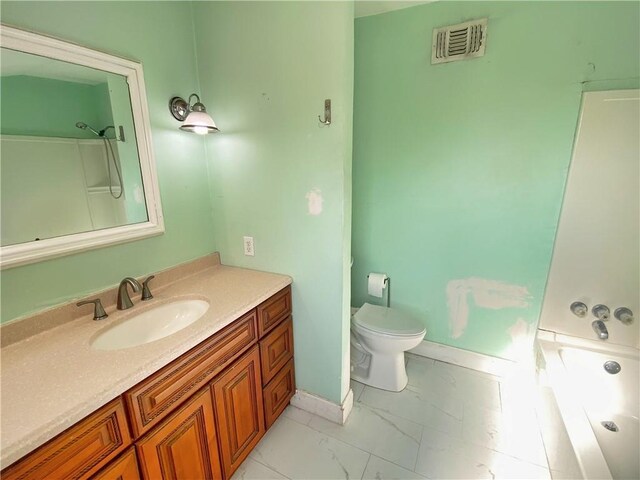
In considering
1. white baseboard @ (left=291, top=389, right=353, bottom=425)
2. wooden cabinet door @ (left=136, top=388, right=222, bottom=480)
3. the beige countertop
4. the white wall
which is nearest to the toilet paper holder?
white baseboard @ (left=291, top=389, right=353, bottom=425)

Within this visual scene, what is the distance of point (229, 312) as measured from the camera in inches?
45.9

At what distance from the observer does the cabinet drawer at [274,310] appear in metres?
1.38

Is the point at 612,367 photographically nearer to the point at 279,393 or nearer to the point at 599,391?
the point at 599,391

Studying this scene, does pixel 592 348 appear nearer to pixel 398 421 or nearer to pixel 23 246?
pixel 398 421

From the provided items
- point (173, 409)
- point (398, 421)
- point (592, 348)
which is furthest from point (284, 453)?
point (592, 348)

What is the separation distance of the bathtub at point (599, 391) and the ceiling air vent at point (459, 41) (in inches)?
71.3

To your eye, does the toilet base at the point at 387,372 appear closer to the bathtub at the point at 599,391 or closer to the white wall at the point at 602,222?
the bathtub at the point at 599,391

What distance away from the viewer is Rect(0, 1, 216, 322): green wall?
1010 mm

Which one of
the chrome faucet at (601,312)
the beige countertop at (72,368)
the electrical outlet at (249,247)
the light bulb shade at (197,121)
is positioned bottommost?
the chrome faucet at (601,312)

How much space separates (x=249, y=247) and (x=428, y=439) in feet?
4.80

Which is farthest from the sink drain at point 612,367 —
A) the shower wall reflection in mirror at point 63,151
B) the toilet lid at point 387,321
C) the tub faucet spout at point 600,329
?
the shower wall reflection in mirror at point 63,151

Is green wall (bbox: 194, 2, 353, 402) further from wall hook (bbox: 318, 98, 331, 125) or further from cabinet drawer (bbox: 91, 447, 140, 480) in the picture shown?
cabinet drawer (bbox: 91, 447, 140, 480)

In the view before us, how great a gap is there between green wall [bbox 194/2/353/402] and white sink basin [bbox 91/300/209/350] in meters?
0.44

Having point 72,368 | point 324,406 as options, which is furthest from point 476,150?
point 72,368
